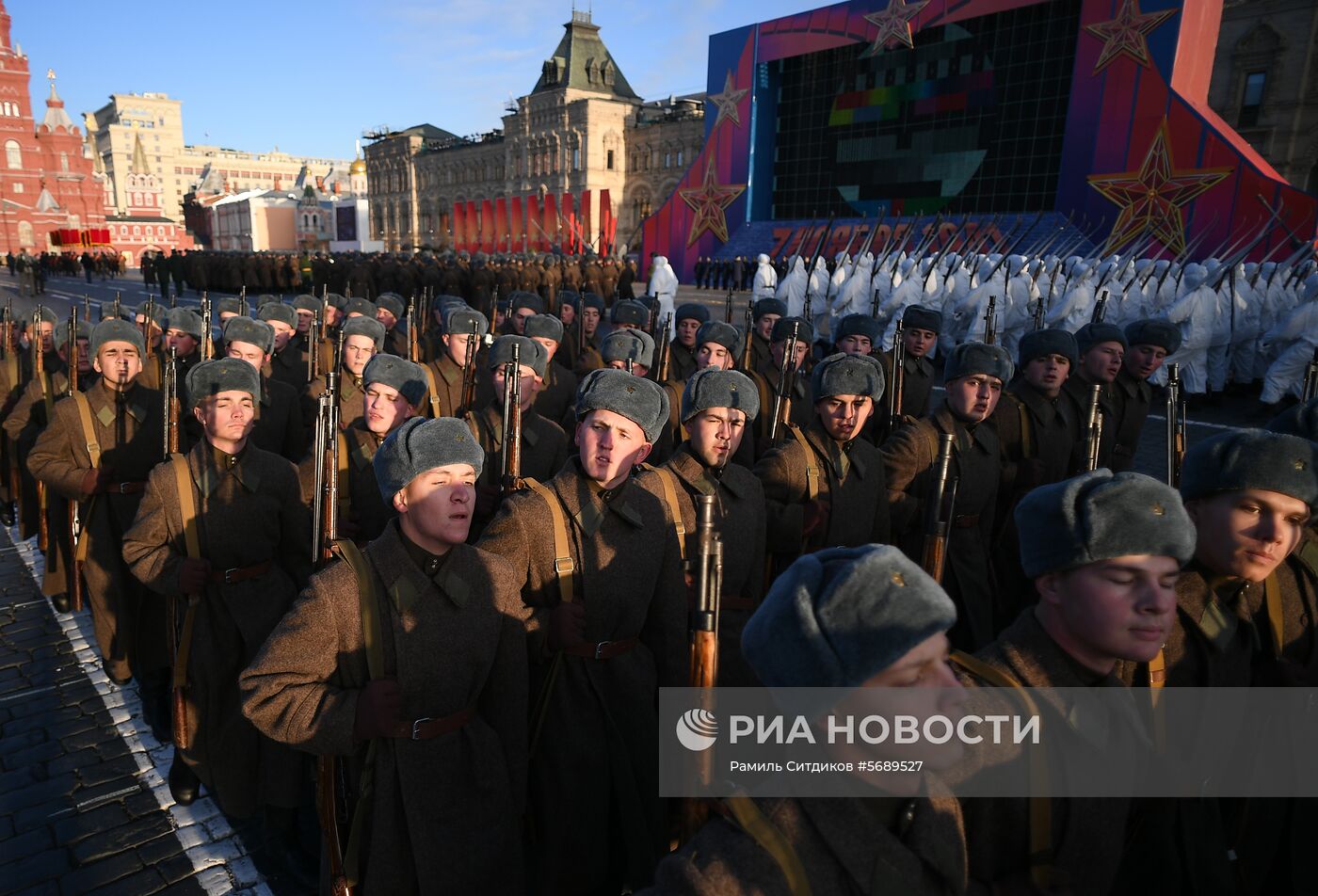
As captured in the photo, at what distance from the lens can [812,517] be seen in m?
3.63

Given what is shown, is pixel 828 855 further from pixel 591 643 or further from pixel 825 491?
pixel 825 491

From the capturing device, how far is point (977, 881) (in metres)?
1.73

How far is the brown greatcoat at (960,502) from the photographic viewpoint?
3988 mm

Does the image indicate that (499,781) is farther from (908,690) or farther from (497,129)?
(497,129)

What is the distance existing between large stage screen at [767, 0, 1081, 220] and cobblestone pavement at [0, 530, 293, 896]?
88.2ft

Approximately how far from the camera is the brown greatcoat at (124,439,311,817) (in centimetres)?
324

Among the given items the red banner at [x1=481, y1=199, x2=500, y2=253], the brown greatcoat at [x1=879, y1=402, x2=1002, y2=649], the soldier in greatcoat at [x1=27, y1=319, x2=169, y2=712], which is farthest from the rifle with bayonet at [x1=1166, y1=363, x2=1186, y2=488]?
the red banner at [x1=481, y1=199, x2=500, y2=253]

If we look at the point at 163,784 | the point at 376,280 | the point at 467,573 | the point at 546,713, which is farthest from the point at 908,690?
the point at 376,280

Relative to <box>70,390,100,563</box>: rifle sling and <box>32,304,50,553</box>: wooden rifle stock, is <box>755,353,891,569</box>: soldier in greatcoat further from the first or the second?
<box>32,304,50,553</box>: wooden rifle stock

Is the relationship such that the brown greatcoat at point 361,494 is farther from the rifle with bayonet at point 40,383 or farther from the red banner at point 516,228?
the red banner at point 516,228

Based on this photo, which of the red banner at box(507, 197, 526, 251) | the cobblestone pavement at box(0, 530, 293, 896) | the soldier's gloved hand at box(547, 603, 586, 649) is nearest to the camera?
the soldier's gloved hand at box(547, 603, 586, 649)

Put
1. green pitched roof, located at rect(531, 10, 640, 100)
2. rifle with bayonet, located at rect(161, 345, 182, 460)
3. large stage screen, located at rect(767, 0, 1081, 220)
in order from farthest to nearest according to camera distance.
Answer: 1. green pitched roof, located at rect(531, 10, 640, 100)
2. large stage screen, located at rect(767, 0, 1081, 220)
3. rifle with bayonet, located at rect(161, 345, 182, 460)

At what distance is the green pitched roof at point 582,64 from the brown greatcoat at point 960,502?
214ft

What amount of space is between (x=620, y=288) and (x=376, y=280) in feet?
27.5
